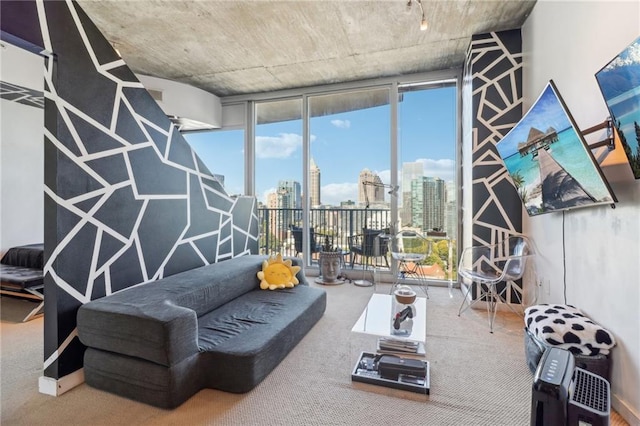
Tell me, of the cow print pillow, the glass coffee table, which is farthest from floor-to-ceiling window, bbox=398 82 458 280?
the cow print pillow

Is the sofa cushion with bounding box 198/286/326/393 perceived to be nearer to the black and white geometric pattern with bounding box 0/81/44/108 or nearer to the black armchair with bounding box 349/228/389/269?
the black armchair with bounding box 349/228/389/269

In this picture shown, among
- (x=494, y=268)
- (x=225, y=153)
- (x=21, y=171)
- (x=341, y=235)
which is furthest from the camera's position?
(x=225, y=153)

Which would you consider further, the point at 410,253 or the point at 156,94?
the point at 156,94

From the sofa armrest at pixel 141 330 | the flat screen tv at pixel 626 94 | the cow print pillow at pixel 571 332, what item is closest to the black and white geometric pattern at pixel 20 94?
the sofa armrest at pixel 141 330

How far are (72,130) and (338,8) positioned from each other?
247cm

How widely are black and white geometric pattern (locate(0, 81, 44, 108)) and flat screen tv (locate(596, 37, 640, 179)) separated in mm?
5331

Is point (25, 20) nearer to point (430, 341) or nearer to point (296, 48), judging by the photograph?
point (296, 48)

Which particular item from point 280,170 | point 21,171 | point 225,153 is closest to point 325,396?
point 280,170

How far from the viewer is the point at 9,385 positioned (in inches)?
77.7

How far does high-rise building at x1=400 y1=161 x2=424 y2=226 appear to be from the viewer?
4488 millimetres

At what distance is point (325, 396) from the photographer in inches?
73.4

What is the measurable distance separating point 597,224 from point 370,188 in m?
2.95

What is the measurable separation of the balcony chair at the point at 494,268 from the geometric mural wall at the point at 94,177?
296cm

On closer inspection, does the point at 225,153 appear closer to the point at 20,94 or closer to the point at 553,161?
the point at 20,94
